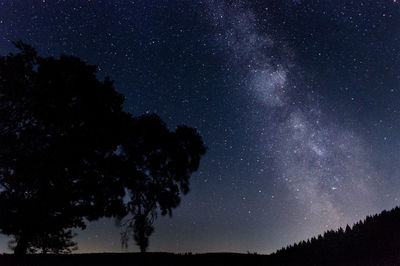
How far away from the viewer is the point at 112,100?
2458cm

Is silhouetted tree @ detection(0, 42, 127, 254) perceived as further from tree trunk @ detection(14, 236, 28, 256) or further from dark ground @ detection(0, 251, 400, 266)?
dark ground @ detection(0, 251, 400, 266)

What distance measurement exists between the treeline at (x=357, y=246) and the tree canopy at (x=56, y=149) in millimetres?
12403

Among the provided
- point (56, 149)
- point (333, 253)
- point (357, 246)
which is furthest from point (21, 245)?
point (357, 246)

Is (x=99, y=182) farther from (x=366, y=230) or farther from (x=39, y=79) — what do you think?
(x=366, y=230)

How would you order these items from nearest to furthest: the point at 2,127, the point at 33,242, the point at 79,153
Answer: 1. the point at 2,127
2. the point at 79,153
3. the point at 33,242

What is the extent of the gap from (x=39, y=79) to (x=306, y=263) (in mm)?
17619

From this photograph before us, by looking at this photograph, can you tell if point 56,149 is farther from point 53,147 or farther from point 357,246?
point 357,246

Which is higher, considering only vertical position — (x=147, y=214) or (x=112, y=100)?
(x=112, y=100)

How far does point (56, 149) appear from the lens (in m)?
21.2

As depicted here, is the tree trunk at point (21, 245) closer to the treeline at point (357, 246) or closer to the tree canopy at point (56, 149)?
the tree canopy at point (56, 149)

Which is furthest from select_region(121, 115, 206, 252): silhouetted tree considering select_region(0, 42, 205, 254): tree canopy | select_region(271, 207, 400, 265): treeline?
select_region(271, 207, 400, 265): treeline

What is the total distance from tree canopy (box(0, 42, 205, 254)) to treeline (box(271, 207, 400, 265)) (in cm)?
1240

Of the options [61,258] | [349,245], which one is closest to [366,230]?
[349,245]

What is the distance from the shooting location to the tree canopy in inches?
770
